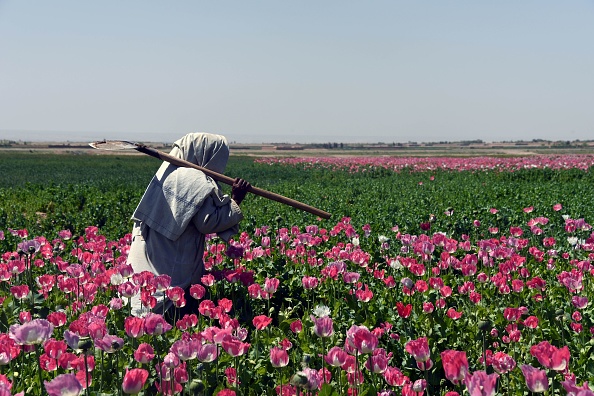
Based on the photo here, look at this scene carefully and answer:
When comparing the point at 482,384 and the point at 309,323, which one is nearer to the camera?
the point at 482,384

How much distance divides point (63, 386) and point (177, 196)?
267 centimetres

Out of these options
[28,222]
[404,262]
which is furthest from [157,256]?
[28,222]

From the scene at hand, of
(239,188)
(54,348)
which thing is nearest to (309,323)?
(239,188)

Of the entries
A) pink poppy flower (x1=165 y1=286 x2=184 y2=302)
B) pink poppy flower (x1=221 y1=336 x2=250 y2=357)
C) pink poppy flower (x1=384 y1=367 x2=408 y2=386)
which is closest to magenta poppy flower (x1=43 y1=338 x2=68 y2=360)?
pink poppy flower (x1=221 y1=336 x2=250 y2=357)

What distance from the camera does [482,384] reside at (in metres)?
1.97

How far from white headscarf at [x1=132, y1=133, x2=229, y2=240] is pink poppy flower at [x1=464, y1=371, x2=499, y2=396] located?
116 inches

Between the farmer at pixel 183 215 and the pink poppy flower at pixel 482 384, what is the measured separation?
294cm

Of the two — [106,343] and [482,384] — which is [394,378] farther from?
[106,343]

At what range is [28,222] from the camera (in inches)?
467

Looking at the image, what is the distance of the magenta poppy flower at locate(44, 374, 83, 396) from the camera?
2037 mm

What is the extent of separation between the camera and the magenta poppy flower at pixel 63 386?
2.04m

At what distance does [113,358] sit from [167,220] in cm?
133

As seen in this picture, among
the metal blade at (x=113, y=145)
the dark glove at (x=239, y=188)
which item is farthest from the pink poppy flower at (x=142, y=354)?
the metal blade at (x=113, y=145)

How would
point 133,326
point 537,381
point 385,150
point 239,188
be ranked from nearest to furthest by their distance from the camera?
point 537,381, point 133,326, point 239,188, point 385,150
